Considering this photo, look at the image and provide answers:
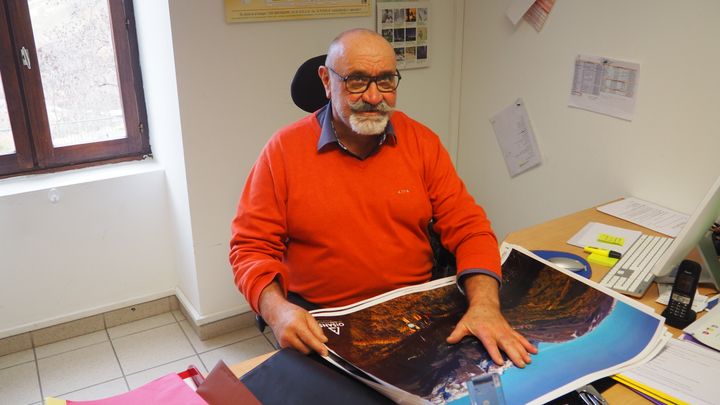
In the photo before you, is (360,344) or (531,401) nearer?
(531,401)

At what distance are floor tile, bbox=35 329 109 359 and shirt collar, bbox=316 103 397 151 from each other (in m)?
1.67

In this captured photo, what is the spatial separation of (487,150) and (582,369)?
1807 millimetres

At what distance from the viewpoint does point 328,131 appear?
164 cm

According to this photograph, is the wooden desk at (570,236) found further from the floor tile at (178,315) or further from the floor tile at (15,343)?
the floor tile at (15,343)

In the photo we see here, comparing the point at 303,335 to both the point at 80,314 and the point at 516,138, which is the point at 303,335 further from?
the point at 80,314

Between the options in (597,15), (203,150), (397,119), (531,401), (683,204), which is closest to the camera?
(531,401)

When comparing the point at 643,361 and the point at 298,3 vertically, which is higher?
the point at 298,3

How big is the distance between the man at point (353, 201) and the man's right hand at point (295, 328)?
0.45ft

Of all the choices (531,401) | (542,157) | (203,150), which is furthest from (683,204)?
(203,150)

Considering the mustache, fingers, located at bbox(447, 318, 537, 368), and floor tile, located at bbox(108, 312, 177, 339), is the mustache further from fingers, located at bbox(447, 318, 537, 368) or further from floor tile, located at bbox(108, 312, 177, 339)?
floor tile, located at bbox(108, 312, 177, 339)

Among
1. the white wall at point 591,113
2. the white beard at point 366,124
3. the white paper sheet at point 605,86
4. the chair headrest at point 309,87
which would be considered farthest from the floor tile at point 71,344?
the white paper sheet at point 605,86

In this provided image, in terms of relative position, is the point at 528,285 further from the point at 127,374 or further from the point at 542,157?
the point at 127,374

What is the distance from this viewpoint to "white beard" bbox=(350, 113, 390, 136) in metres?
1.57

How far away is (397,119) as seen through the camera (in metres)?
1.78
